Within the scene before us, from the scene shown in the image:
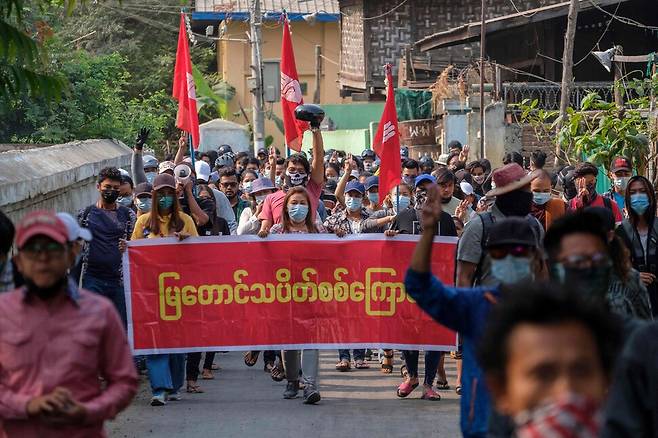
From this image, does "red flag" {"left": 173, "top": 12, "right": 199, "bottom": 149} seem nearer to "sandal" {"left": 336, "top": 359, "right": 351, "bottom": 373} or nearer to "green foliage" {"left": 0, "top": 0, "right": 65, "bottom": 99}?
"sandal" {"left": 336, "top": 359, "right": 351, "bottom": 373}

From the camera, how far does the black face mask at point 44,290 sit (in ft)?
17.2

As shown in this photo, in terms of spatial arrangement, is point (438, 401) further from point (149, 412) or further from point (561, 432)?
point (561, 432)

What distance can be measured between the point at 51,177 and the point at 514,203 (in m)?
6.42

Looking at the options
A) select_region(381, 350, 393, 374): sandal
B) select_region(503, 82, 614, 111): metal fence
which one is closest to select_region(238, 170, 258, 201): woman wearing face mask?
select_region(381, 350, 393, 374): sandal

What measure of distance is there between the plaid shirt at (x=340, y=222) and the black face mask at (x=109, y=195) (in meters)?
1.86

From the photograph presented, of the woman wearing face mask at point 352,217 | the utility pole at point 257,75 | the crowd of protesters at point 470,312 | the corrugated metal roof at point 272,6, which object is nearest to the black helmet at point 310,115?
the crowd of protesters at point 470,312

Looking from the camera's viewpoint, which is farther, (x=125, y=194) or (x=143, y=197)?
(x=125, y=194)

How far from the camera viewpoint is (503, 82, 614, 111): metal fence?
2484 centimetres

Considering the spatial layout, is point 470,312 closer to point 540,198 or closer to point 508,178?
point 508,178

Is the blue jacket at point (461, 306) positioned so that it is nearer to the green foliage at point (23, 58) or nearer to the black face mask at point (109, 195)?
the green foliage at point (23, 58)

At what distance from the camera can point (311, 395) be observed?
36.0 feet

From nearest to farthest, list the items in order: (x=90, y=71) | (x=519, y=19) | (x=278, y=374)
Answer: (x=278, y=374) → (x=90, y=71) → (x=519, y=19)

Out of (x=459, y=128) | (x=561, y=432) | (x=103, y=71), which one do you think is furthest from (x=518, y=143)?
(x=561, y=432)

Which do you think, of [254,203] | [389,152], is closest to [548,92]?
[254,203]
